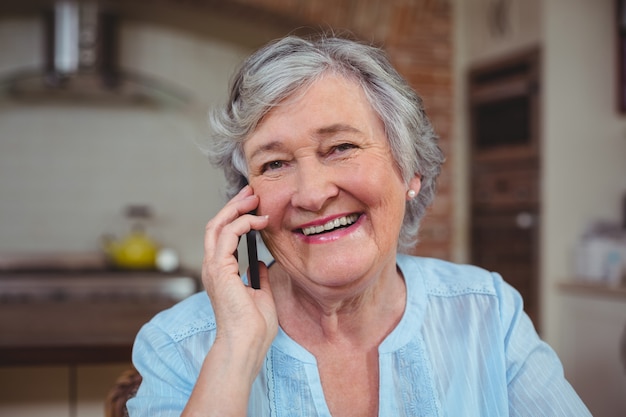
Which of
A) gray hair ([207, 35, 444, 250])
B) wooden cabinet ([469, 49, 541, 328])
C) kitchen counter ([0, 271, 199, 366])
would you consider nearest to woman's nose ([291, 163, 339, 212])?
gray hair ([207, 35, 444, 250])

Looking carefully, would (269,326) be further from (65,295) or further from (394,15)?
(394,15)

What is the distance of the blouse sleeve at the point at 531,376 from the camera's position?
1265mm

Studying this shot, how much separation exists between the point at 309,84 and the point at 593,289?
2535 millimetres

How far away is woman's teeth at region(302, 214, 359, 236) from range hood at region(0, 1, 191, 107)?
10.4 ft

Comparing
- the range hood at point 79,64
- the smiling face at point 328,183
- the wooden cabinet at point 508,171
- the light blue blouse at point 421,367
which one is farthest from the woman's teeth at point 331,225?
the range hood at point 79,64

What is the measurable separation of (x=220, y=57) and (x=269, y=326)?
3.75 meters

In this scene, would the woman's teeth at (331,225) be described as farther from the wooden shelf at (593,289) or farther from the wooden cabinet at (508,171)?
the wooden cabinet at (508,171)

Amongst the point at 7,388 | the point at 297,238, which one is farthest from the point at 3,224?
the point at 297,238

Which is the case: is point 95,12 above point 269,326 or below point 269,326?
above

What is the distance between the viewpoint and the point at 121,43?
15.1 ft

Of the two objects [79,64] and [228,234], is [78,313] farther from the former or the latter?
[79,64]

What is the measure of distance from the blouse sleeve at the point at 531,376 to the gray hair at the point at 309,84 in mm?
360

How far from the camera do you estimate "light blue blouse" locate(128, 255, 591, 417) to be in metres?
1.27

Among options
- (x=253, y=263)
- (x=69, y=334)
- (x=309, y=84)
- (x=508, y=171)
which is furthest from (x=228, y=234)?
(x=508, y=171)
